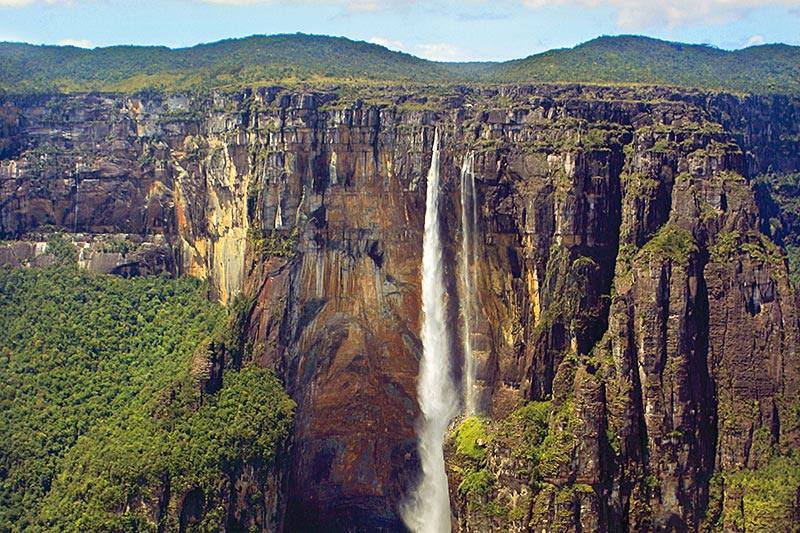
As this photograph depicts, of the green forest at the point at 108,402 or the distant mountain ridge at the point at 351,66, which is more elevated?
the distant mountain ridge at the point at 351,66

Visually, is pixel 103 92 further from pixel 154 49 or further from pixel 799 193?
pixel 799 193

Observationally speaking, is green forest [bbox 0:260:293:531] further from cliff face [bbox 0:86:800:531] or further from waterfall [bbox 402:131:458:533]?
waterfall [bbox 402:131:458:533]

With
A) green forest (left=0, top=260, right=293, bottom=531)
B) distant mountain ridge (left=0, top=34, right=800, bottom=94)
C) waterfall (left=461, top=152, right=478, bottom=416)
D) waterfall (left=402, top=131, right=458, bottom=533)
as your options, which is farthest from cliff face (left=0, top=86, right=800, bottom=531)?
distant mountain ridge (left=0, top=34, right=800, bottom=94)

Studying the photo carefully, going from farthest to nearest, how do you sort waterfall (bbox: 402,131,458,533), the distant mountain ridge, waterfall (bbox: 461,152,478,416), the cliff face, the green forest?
the distant mountain ridge → waterfall (bbox: 402,131,458,533) → waterfall (bbox: 461,152,478,416) → the green forest → the cliff face

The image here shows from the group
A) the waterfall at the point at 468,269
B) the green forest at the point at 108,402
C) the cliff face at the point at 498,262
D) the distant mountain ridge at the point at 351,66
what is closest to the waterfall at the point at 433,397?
the cliff face at the point at 498,262

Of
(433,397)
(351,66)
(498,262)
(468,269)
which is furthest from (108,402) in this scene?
(351,66)

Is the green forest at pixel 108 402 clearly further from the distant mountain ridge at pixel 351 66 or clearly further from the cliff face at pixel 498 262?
the distant mountain ridge at pixel 351 66

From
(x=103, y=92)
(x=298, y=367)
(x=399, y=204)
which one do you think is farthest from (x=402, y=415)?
(x=103, y=92)
